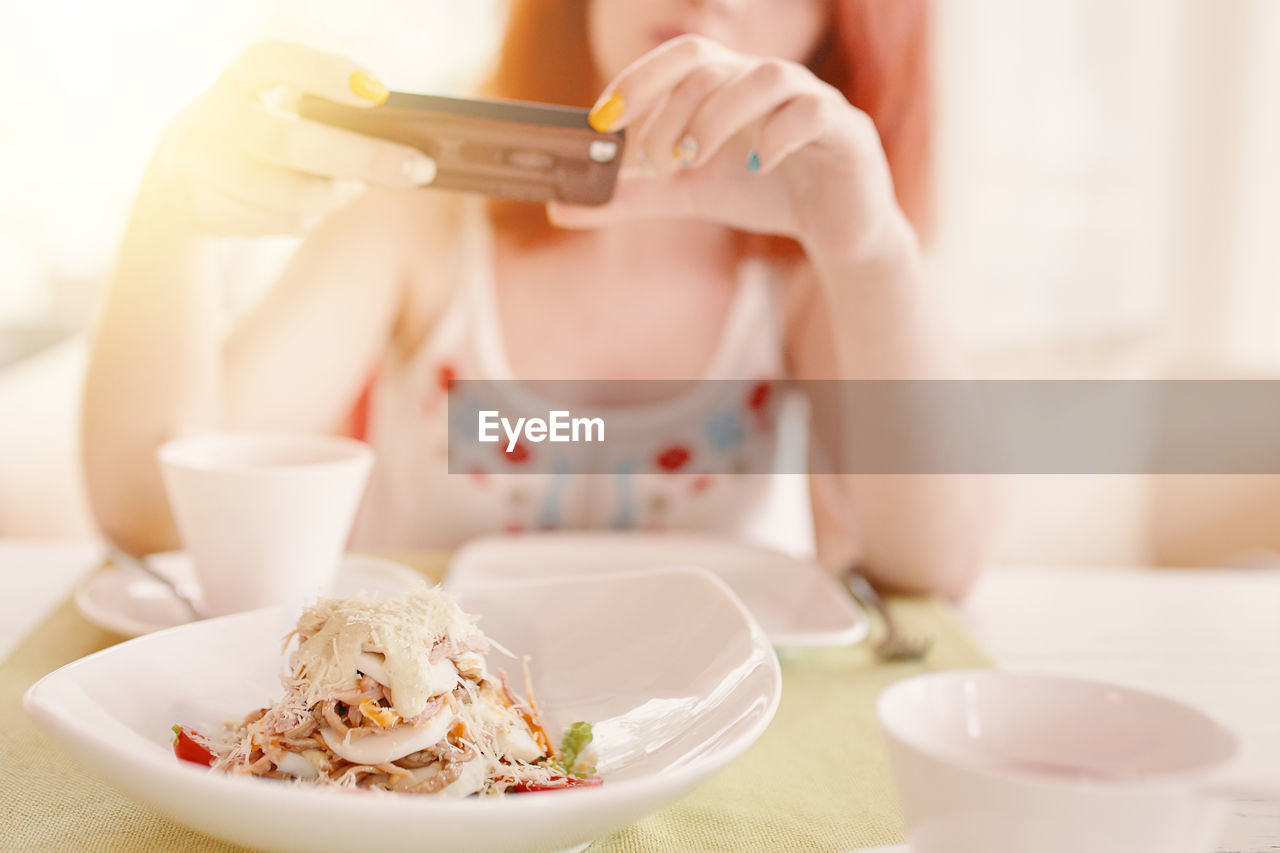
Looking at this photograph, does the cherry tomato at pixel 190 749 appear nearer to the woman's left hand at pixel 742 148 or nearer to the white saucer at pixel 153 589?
A: the white saucer at pixel 153 589

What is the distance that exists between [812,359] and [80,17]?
158 cm

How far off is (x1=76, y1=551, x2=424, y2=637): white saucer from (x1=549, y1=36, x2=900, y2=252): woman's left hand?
0.29 metres

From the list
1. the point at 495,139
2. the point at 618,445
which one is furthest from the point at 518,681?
the point at 618,445

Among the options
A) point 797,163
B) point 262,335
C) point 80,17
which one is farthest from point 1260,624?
point 80,17

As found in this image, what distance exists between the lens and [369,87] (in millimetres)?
596

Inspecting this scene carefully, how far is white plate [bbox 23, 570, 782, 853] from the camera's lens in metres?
0.26

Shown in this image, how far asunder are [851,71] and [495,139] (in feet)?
1.87

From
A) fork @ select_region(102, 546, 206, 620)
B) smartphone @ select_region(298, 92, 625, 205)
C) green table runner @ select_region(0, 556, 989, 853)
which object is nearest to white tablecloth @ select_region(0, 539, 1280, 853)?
fork @ select_region(102, 546, 206, 620)

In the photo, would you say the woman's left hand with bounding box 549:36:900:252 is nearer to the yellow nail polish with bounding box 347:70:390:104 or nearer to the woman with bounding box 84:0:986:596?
the woman with bounding box 84:0:986:596

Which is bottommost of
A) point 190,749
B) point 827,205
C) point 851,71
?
point 190,749

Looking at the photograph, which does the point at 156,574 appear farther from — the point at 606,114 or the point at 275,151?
the point at 606,114

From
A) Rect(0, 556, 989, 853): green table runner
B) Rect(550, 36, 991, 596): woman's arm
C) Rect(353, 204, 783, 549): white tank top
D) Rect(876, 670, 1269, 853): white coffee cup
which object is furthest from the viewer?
Rect(353, 204, 783, 549): white tank top

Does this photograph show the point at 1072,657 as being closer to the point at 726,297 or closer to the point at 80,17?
the point at 726,297

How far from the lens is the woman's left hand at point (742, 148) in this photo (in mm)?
613
